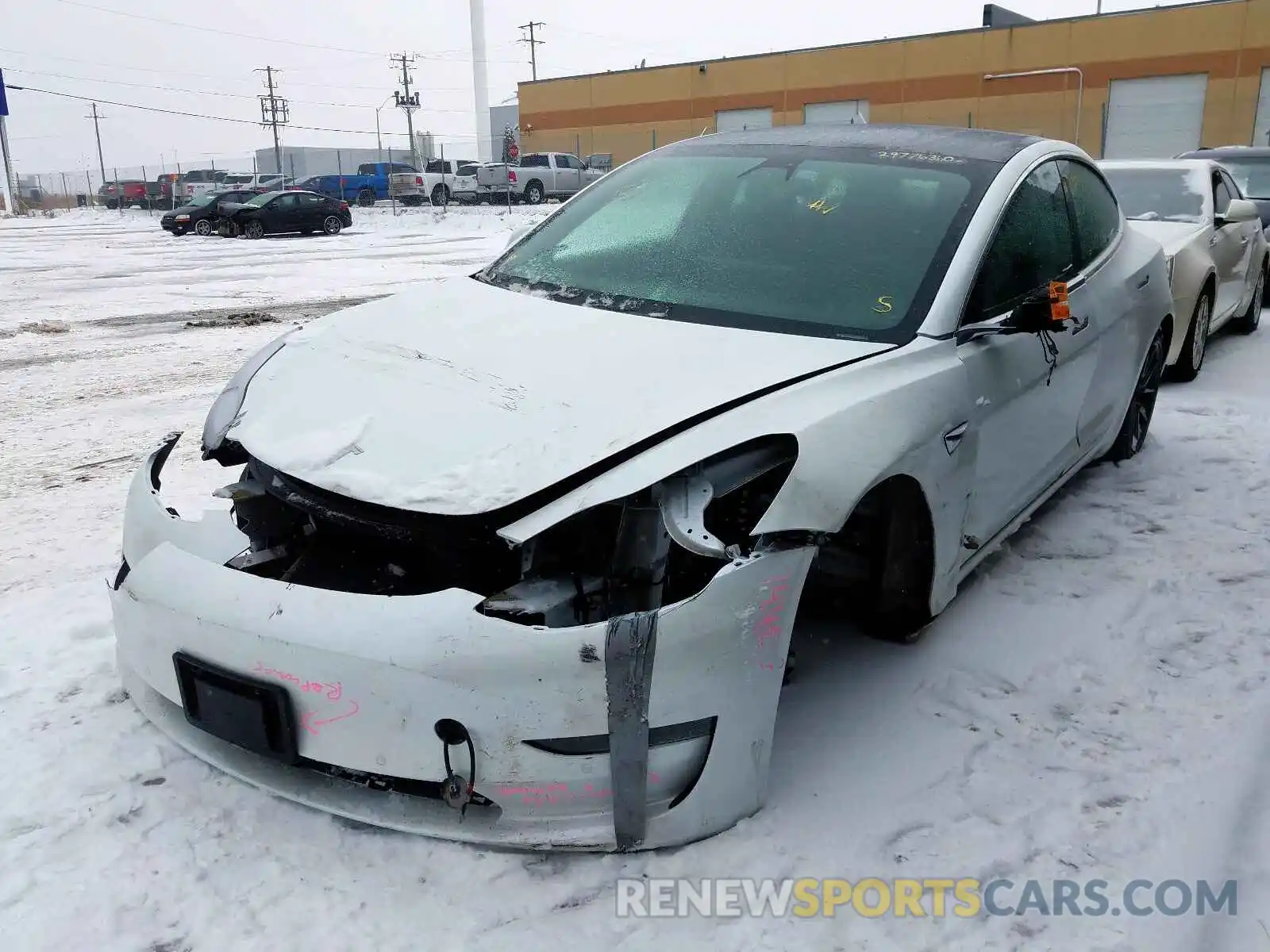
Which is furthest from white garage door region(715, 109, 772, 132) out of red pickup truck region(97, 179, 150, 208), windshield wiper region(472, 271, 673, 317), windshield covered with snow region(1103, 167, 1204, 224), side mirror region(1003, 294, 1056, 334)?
side mirror region(1003, 294, 1056, 334)

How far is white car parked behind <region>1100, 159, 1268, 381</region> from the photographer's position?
598 centimetres

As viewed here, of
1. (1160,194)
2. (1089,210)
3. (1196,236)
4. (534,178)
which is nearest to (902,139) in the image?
(1089,210)

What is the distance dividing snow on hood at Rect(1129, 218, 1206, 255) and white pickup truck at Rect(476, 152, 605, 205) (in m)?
26.8

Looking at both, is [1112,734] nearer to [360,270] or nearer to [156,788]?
[156,788]

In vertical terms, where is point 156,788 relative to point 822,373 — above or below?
below

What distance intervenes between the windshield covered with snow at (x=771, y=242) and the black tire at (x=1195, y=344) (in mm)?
3836

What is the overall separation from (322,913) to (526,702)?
60cm

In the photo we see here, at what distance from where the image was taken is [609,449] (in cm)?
212

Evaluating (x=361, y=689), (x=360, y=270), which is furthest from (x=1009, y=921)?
(x=360, y=270)

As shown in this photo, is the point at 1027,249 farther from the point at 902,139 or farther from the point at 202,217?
the point at 202,217

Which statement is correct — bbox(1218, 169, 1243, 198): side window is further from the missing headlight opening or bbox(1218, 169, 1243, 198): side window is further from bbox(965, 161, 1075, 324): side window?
the missing headlight opening

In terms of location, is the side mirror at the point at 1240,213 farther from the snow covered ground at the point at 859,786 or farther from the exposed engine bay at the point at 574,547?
the exposed engine bay at the point at 574,547

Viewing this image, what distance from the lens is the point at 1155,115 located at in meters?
32.7

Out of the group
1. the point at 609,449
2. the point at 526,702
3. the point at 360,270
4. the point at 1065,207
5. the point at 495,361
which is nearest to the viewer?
the point at 526,702
